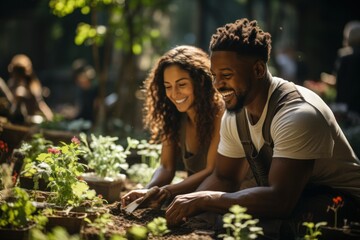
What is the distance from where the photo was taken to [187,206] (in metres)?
4.11

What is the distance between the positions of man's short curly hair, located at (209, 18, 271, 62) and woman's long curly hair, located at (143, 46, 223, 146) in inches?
31.2

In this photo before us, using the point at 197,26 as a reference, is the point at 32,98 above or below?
below

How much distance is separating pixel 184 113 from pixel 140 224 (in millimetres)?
1437

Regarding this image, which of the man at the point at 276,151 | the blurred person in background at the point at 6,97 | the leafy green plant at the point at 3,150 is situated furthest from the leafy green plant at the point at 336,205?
the blurred person in background at the point at 6,97

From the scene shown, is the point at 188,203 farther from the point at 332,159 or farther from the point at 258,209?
the point at 332,159

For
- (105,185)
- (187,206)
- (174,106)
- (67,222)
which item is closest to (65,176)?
(67,222)

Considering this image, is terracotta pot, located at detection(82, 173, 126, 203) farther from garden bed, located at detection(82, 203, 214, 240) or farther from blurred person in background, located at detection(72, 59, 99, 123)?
blurred person in background, located at detection(72, 59, 99, 123)

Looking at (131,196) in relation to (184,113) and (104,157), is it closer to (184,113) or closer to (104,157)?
(104,157)

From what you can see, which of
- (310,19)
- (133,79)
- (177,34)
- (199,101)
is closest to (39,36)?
(310,19)

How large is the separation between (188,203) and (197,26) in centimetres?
1509

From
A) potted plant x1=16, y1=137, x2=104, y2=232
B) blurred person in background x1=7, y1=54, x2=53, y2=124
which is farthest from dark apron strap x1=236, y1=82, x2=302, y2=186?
blurred person in background x1=7, y1=54, x2=53, y2=124

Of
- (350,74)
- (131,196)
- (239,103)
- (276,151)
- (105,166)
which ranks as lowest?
(131,196)

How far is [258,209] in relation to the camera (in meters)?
3.96

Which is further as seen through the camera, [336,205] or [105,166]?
[105,166]
